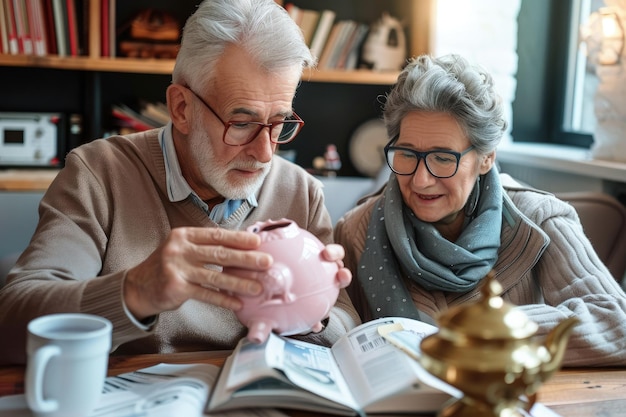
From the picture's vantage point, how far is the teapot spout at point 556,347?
0.79m

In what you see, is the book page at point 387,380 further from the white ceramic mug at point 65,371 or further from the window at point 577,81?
the window at point 577,81

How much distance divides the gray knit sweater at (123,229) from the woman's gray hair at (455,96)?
30 centimetres

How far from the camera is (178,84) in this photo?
1.58m

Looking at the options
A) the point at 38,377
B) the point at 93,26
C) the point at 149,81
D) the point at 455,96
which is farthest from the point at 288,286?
the point at 149,81

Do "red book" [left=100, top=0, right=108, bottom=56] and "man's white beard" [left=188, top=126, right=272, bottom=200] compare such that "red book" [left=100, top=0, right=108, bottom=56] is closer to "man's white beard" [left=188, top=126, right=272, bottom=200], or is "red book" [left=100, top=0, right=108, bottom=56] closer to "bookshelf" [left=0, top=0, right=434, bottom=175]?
"bookshelf" [left=0, top=0, right=434, bottom=175]

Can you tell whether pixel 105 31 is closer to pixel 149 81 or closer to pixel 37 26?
pixel 37 26

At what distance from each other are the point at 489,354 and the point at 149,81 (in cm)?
295

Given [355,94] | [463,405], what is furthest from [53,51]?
[463,405]

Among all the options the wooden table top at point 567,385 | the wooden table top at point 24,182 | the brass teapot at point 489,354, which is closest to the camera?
the brass teapot at point 489,354

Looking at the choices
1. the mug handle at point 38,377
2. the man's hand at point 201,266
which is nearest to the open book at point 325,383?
the man's hand at point 201,266

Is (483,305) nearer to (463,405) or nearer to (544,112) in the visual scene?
(463,405)

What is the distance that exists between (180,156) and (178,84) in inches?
6.3

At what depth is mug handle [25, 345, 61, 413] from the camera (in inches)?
34.6

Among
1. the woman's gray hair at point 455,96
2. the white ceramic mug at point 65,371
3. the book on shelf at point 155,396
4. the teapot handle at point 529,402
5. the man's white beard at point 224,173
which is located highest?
the woman's gray hair at point 455,96
